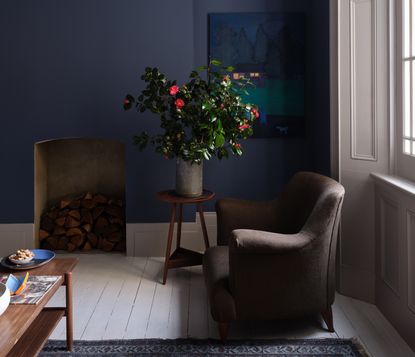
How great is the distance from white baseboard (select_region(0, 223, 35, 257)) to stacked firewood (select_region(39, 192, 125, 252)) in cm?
18

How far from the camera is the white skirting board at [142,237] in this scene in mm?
4441

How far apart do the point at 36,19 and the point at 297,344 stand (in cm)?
328

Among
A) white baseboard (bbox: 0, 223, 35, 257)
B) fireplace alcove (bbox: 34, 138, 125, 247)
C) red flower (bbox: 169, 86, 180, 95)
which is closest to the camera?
red flower (bbox: 169, 86, 180, 95)

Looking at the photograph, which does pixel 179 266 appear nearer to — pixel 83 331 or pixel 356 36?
pixel 83 331

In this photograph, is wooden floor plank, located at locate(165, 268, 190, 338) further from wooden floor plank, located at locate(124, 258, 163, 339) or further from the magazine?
the magazine

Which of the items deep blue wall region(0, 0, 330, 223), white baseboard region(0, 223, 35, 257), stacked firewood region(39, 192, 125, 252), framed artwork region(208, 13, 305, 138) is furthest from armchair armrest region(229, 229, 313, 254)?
white baseboard region(0, 223, 35, 257)

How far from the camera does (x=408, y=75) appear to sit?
3.05 meters

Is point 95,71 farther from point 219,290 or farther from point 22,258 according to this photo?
point 219,290

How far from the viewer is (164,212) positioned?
4.52 m

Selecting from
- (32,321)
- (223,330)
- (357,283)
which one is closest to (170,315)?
(223,330)

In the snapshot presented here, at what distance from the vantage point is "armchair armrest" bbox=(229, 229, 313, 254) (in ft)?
8.87

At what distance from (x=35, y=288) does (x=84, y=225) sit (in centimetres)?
234

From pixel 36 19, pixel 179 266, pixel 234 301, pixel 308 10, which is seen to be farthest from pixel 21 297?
pixel 308 10

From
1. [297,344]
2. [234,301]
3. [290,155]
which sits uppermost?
[290,155]
